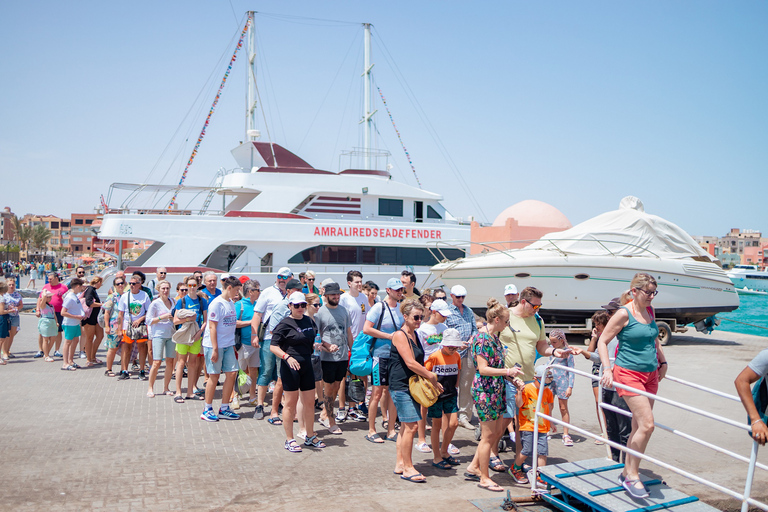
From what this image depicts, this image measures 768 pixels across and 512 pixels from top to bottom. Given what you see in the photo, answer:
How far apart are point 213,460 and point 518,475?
110 inches

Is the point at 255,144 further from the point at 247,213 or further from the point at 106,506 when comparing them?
the point at 106,506

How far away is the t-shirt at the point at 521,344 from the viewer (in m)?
5.10

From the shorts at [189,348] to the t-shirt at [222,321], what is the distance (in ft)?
2.01

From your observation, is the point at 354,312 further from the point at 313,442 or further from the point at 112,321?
the point at 112,321

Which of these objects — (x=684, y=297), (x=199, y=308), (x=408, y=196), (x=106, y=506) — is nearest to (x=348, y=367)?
(x=199, y=308)

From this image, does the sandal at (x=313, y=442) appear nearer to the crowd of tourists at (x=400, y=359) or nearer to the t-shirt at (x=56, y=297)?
the crowd of tourists at (x=400, y=359)

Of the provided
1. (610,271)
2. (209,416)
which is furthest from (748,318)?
(209,416)

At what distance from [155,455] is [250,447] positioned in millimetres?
889

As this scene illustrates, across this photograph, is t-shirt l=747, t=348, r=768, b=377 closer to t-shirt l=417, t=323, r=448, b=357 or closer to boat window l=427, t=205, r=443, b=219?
t-shirt l=417, t=323, r=448, b=357

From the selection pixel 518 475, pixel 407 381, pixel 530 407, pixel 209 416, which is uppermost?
pixel 407 381

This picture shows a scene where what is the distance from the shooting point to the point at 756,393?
3.72m

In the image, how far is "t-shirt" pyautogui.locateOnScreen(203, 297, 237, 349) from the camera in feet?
21.8

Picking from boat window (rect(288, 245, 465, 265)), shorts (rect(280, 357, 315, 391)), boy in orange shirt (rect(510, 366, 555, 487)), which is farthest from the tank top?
boat window (rect(288, 245, 465, 265))

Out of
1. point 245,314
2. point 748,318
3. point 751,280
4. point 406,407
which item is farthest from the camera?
point 751,280
